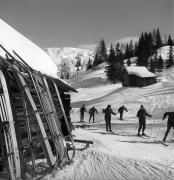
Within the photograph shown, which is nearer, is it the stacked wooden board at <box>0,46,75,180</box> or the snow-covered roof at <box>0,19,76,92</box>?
the stacked wooden board at <box>0,46,75,180</box>

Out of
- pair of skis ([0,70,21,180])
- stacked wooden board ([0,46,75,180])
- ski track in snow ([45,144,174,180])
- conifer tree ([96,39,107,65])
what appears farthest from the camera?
conifer tree ([96,39,107,65])

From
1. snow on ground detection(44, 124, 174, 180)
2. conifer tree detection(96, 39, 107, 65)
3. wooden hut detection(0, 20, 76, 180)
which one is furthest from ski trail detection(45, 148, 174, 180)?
conifer tree detection(96, 39, 107, 65)

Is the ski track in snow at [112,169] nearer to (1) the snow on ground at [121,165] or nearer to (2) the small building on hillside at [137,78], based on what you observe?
(1) the snow on ground at [121,165]

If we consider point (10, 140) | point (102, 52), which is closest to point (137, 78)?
point (10, 140)

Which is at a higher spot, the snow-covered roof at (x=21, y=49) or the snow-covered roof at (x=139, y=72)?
the snow-covered roof at (x=139, y=72)

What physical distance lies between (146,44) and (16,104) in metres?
87.2

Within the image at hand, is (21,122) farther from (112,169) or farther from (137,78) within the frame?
(137,78)

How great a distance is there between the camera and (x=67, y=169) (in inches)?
300

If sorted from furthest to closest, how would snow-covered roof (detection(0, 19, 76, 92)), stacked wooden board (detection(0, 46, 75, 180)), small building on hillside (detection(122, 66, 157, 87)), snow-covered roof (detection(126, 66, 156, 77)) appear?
1. snow-covered roof (detection(126, 66, 156, 77))
2. small building on hillside (detection(122, 66, 157, 87))
3. snow-covered roof (detection(0, 19, 76, 92))
4. stacked wooden board (detection(0, 46, 75, 180))

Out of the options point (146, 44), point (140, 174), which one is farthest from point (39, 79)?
point (146, 44)

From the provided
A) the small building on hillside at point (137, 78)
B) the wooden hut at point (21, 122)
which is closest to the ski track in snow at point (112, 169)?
the wooden hut at point (21, 122)

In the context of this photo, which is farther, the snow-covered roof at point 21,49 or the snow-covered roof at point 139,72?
the snow-covered roof at point 139,72

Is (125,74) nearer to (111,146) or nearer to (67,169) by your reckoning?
(111,146)

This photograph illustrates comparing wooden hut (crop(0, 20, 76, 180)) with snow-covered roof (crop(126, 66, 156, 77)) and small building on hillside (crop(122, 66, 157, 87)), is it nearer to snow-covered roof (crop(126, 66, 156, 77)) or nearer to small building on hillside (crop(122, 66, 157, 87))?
small building on hillside (crop(122, 66, 157, 87))
